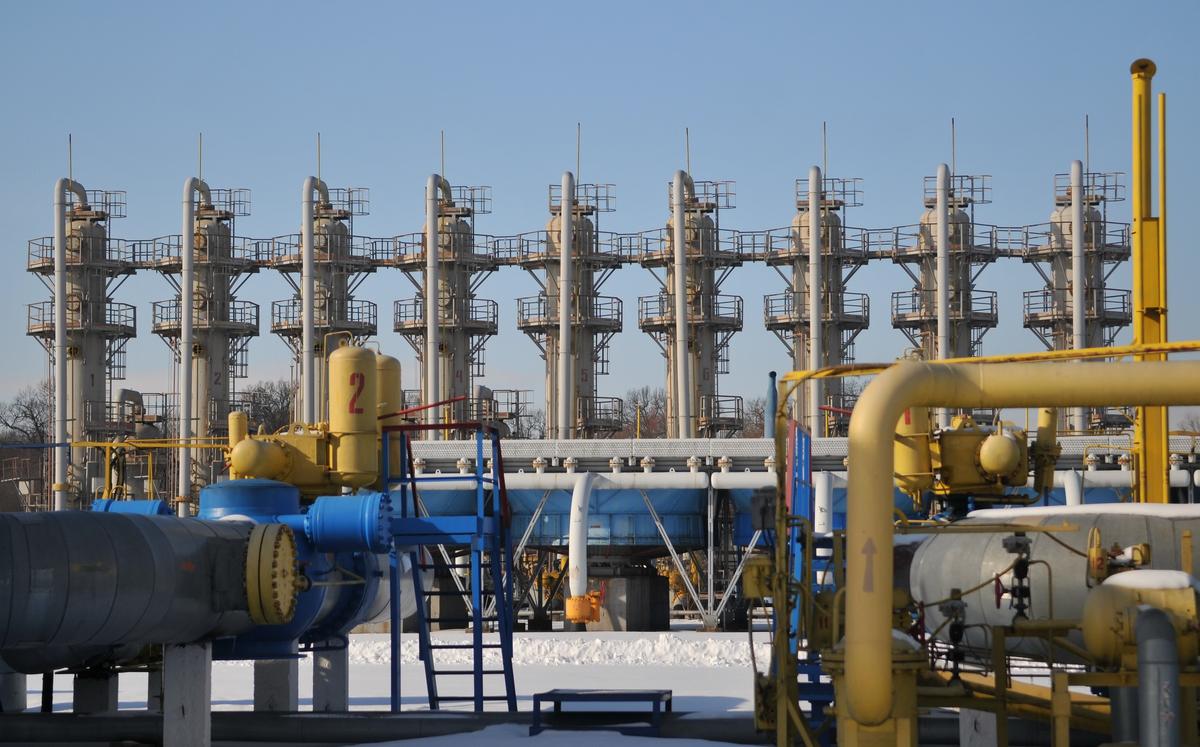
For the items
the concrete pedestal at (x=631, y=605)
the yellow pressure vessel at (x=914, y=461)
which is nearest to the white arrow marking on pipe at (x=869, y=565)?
the yellow pressure vessel at (x=914, y=461)

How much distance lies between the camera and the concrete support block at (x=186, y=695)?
549 inches

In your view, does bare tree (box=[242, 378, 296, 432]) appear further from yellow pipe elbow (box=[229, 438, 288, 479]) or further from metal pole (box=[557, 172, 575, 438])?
yellow pipe elbow (box=[229, 438, 288, 479])

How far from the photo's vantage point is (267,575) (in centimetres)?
1449

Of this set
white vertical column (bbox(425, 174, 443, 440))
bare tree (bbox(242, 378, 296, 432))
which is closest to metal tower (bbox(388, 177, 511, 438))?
white vertical column (bbox(425, 174, 443, 440))

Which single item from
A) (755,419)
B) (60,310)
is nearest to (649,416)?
(755,419)

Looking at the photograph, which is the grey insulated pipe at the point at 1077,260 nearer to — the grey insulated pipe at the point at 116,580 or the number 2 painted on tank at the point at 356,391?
the number 2 painted on tank at the point at 356,391

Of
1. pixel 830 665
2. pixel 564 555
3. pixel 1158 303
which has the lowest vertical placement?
pixel 564 555

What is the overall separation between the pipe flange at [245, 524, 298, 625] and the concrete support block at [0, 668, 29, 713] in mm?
5162

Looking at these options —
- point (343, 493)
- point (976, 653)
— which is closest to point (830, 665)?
point (976, 653)

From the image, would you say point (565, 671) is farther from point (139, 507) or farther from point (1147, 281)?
point (1147, 281)

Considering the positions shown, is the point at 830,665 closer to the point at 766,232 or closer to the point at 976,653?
the point at 976,653

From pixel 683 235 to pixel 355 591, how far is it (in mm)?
23938

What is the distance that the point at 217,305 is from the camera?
151ft

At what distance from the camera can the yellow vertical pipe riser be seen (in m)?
17.0
